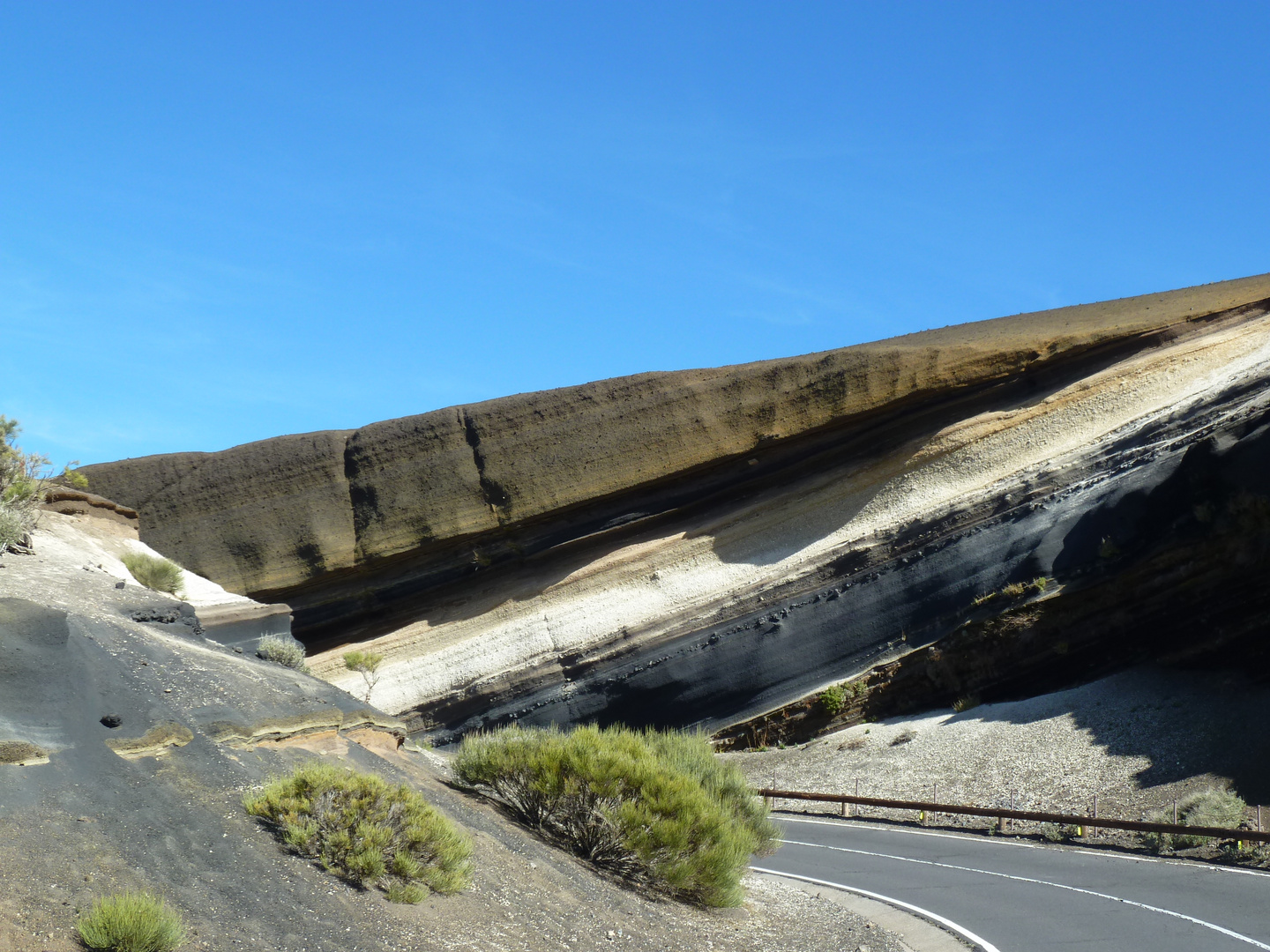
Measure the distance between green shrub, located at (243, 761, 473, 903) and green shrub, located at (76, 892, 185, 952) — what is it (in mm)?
1672

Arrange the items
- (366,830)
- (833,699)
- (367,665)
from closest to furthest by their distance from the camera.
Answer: (366,830) → (833,699) → (367,665)

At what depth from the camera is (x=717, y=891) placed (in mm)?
9625

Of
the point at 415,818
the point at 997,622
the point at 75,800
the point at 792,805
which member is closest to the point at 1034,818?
the point at 792,805

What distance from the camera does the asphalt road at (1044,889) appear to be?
28.7 feet

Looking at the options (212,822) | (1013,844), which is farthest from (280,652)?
(1013,844)

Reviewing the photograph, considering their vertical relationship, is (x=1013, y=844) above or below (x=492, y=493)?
below

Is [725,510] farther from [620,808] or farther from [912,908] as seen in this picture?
[620,808]

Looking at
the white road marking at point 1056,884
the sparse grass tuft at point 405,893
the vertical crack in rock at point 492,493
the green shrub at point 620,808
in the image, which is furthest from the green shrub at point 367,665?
the sparse grass tuft at point 405,893

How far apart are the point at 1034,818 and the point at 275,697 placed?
11395mm

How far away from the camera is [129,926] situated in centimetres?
497

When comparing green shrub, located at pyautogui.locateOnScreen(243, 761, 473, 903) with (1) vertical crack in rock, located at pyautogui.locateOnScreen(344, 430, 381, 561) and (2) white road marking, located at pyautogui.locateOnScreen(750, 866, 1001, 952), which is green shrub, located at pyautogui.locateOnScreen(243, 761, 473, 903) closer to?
(2) white road marking, located at pyautogui.locateOnScreen(750, 866, 1001, 952)

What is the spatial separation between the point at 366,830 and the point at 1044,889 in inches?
310

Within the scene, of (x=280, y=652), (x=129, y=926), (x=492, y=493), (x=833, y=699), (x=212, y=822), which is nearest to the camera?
(x=129, y=926)

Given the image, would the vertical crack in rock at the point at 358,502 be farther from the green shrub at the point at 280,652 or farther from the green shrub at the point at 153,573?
the green shrub at the point at 280,652
